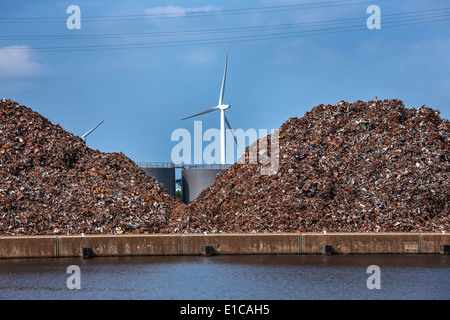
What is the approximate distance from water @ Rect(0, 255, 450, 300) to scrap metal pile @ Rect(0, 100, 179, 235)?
3722 mm

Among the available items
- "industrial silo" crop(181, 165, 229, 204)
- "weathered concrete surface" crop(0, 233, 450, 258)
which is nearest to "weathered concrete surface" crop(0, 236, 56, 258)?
"weathered concrete surface" crop(0, 233, 450, 258)

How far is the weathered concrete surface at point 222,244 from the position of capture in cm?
2584

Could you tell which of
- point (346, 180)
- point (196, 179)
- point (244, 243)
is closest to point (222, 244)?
point (244, 243)

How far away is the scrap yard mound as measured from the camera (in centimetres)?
2836

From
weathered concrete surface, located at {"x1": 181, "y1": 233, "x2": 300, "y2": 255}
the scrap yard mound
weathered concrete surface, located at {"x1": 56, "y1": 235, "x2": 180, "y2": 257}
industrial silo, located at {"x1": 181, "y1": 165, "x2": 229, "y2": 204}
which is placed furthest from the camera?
industrial silo, located at {"x1": 181, "y1": 165, "x2": 229, "y2": 204}

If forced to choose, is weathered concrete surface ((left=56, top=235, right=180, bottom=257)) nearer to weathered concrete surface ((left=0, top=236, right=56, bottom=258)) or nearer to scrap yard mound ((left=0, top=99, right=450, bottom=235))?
weathered concrete surface ((left=0, top=236, right=56, bottom=258))

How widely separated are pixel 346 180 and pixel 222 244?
789 centimetres

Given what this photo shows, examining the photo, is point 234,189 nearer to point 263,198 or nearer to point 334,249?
point 263,198

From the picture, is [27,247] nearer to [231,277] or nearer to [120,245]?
[120,245]

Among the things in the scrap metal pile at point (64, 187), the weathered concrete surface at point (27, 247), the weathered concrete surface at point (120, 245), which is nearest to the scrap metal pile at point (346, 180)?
the scrap metal pile at point (64, 187)

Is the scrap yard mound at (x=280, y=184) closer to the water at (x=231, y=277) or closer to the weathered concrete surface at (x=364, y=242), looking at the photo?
the weathered concrete surface at (x=364, y=242)

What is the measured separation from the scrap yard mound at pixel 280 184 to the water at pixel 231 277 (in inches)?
136
